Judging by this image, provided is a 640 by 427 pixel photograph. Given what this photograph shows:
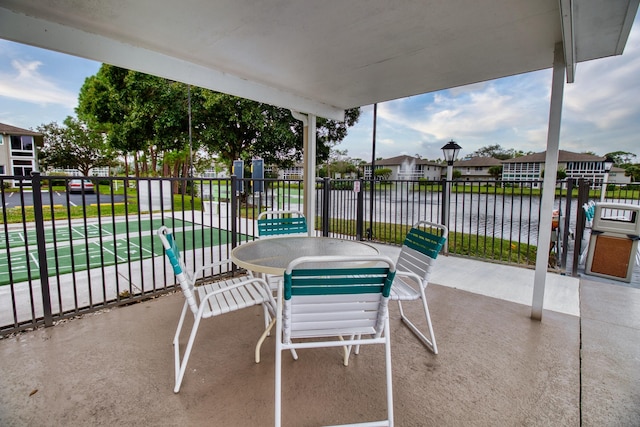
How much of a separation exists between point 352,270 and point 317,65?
2.25 m

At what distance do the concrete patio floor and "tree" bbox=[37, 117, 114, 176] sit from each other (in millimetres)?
29392

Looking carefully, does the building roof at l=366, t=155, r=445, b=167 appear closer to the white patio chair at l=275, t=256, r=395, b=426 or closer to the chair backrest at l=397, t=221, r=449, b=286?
the chair backrest at l=397, t=221, r=449, b=286

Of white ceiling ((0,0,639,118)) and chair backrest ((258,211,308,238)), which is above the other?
white ceiling ((0,0,639,118))

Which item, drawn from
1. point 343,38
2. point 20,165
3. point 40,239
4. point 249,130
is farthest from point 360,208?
point 20,165

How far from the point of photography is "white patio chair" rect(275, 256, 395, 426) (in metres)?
1.28

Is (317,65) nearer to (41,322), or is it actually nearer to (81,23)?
(81,23)

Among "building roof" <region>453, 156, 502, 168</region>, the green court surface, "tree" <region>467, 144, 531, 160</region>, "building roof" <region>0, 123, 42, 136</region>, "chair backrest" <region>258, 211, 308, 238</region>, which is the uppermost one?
"tree" <region>467, 144, 531, 160</region>

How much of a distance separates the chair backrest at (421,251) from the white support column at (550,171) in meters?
0.97

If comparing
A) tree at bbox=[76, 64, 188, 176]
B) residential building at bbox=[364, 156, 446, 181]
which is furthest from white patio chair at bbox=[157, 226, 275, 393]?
residential building at bbox=[364, 156, 446, 181]

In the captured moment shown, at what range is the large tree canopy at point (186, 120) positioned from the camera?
9.80 metres

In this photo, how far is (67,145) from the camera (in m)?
27.2

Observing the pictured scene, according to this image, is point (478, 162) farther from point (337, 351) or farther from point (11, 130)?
point (11, 130)

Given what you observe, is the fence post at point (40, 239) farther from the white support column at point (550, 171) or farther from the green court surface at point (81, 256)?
the white support column at point (550, 171)

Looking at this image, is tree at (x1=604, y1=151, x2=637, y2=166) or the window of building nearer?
tree at (x1=604, y1=151, x2=637, y2=166)
